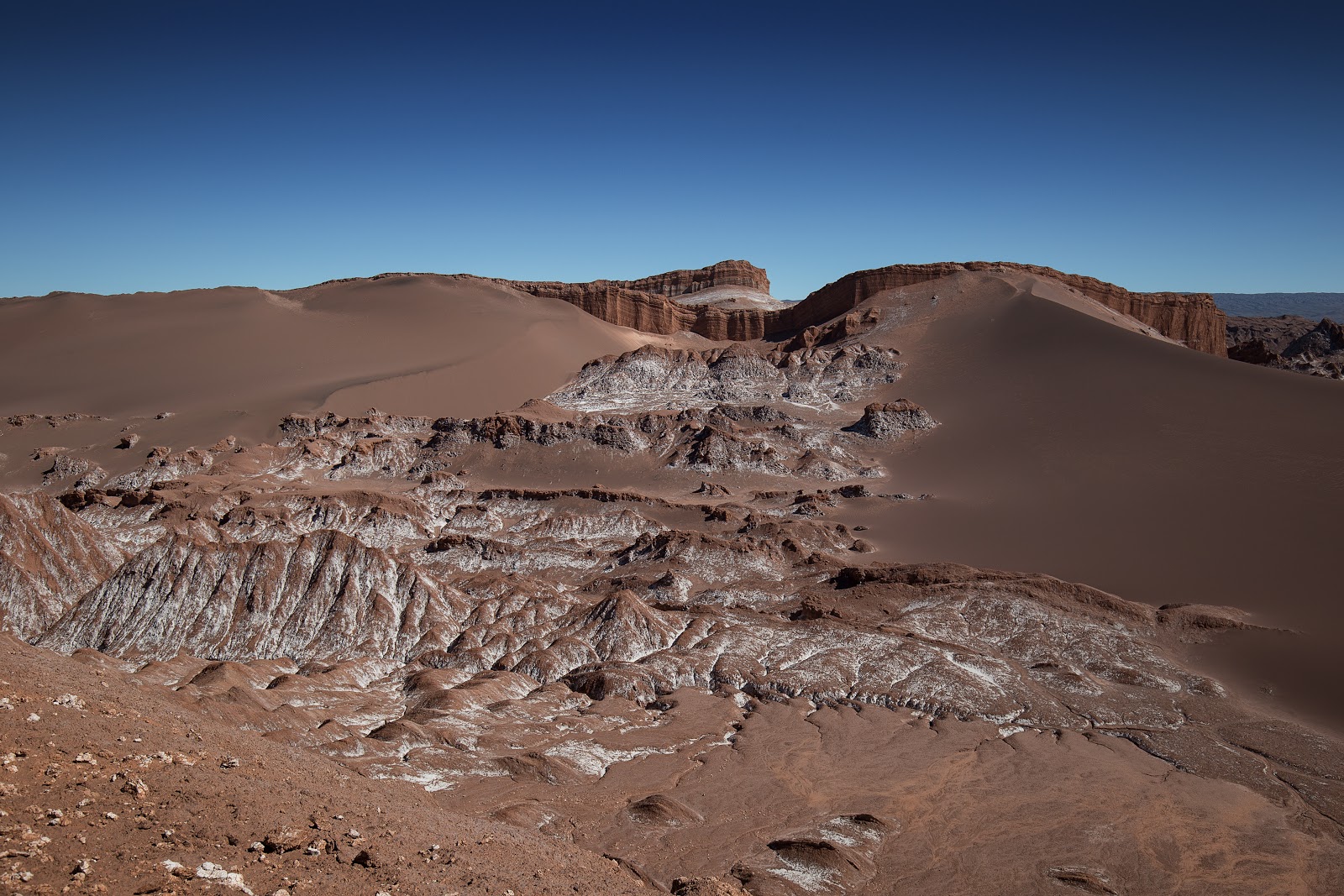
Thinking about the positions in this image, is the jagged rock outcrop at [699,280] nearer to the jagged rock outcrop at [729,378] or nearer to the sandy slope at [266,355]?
the sandy slope at [266,355]

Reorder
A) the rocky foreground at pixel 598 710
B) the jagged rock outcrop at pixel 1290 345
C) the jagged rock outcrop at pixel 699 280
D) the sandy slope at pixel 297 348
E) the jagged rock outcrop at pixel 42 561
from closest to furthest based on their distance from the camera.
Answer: the rocky foreground at pixel 598 710 → the jagged rock outcrop at pixel 42 561 → the sandy slope at pixel 297 348 → the jagged rock outcrop at pixel 1290 345 → the jagged rock outcrop at pixel 699 280

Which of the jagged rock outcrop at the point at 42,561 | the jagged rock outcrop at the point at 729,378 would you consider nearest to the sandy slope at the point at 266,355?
the jagged rock outcrop at the point at 729,378

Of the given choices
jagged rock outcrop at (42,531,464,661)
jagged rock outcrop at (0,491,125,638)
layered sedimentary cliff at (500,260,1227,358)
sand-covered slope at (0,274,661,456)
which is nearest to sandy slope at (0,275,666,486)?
sand-covered slope at (0,274,661,456)

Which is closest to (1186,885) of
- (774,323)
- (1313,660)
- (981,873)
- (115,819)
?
(981,873)

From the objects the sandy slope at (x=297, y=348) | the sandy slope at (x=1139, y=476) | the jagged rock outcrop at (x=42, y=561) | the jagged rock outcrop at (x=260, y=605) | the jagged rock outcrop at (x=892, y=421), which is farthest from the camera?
the sandy slope at (x=297, y=348)

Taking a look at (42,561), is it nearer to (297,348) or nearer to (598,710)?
(598,710)

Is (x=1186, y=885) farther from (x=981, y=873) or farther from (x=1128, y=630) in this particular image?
(x=1128, y=630)
